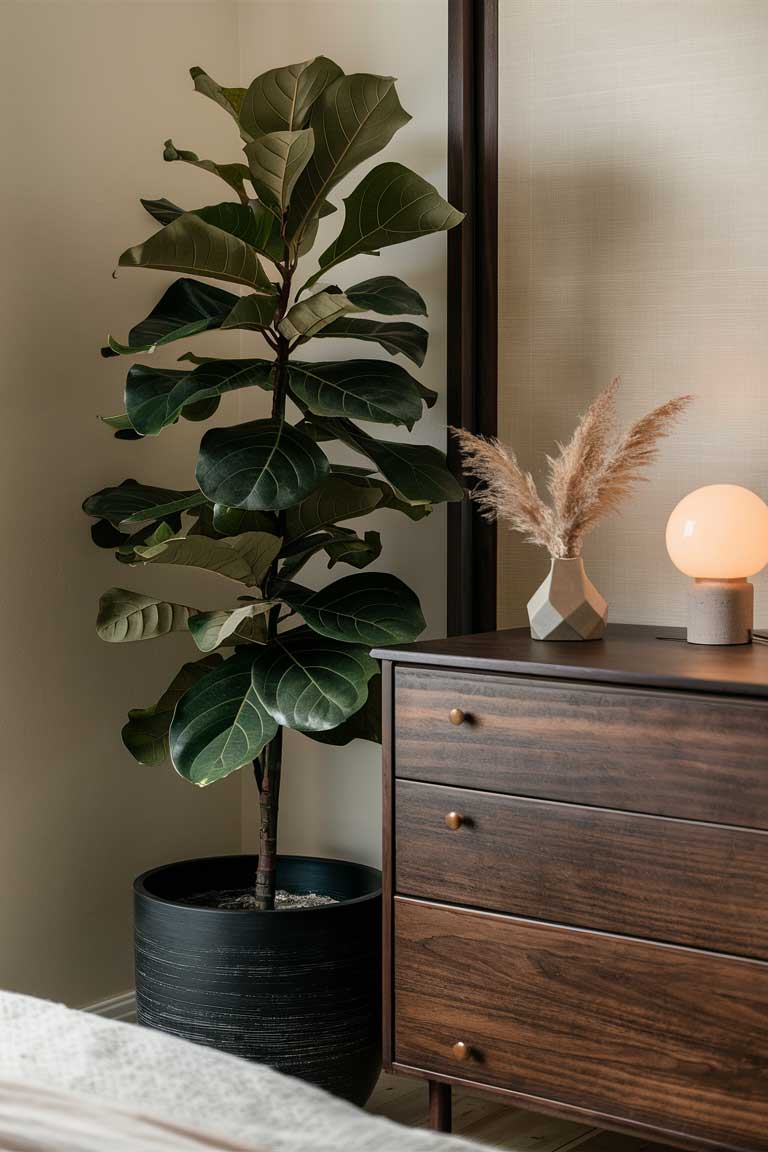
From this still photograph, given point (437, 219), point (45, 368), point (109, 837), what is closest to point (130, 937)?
point (109, 837)

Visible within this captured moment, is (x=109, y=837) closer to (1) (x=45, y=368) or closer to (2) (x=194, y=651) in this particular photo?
(2) (x=194, y=651)

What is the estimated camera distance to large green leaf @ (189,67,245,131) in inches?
86.0

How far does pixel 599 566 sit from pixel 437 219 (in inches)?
25.7

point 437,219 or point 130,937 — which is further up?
point 437,219

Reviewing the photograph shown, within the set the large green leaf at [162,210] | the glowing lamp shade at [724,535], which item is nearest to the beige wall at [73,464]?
the large green leaf at [162,210]

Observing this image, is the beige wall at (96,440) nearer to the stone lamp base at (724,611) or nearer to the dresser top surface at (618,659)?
the dresser top surface at (618,659)

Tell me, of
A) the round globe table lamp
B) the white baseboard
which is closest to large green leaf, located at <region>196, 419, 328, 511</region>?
the round globe table lamp

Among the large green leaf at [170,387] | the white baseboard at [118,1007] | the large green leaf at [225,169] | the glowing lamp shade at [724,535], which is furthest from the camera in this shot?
the white baseboard at [118,1007]

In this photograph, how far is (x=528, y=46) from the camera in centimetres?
232

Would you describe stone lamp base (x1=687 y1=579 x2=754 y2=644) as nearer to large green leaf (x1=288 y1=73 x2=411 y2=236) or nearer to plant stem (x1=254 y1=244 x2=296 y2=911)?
plant stem (x1=254 y1=244 x2=296 y2=911)

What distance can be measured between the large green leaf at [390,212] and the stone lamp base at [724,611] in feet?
2.37

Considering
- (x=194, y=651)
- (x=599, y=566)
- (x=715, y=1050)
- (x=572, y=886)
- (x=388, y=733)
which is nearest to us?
(x=715, y=1050)

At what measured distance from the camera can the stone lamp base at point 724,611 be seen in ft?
6.20

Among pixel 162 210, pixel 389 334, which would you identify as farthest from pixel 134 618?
pixel 162 210
